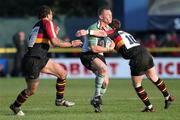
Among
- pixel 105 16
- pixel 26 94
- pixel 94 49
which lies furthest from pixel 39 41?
pixel 105 16

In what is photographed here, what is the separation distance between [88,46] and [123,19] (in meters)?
18.5

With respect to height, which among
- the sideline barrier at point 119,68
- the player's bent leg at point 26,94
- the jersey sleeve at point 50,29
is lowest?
the sideline barrier at point 119,68

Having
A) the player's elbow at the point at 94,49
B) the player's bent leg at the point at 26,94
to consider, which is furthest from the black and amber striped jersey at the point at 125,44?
the player's bent leg at the point at 26,94

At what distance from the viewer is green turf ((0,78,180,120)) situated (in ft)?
51.5

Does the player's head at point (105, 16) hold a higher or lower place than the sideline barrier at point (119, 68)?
higher

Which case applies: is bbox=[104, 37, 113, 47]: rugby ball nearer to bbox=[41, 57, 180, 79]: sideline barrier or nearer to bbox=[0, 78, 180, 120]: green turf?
bbox=[0, 78, 180, 120]: green turf

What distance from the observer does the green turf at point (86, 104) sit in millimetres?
15711

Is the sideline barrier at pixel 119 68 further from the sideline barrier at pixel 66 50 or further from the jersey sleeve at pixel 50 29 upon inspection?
the jersey sleeve at pixel 50 29

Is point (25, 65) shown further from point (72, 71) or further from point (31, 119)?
point (72, 71)

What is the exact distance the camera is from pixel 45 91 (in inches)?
987

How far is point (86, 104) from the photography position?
1922 centimetres

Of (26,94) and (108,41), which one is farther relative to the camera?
(108,41)

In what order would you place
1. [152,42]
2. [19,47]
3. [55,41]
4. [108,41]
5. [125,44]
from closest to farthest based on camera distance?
[55,41] → [125,44] → [108,41] → [19,47] → [152,42]

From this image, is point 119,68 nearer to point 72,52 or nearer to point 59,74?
point 72,52
